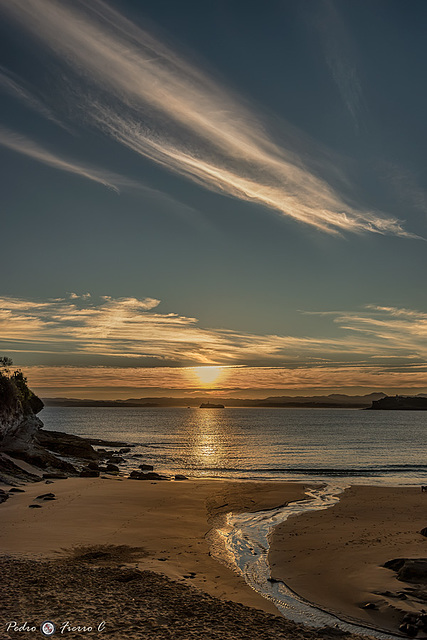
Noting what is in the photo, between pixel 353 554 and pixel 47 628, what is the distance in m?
15.7

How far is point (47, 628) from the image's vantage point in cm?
1117

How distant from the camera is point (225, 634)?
458 inches

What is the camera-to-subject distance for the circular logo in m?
11.0

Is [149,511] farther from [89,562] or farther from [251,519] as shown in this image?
[89,562]

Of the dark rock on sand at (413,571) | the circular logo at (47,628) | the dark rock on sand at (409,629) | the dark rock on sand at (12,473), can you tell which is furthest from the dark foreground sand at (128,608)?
the dark rock on sand at (12,473)

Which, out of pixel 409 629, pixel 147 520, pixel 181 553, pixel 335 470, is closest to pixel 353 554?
pixel 181 553

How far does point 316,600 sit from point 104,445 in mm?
89849

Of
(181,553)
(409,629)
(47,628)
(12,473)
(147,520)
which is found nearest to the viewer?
(47,628)

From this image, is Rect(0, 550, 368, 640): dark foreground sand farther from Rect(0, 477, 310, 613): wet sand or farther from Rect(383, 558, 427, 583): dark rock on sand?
Rect(383, 558, 427, 583): dark rock on sand

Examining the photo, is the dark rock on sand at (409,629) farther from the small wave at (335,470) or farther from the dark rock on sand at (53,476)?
the small wave at (335,470)

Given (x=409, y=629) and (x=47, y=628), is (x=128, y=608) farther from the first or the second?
(x=409, y=629)

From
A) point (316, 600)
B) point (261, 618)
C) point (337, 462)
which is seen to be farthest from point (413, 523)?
point (337, 462)

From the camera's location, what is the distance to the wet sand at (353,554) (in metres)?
15.5

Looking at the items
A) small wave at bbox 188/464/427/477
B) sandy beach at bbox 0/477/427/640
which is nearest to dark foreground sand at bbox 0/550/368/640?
sandy beach at bbox 0/477/427/640
